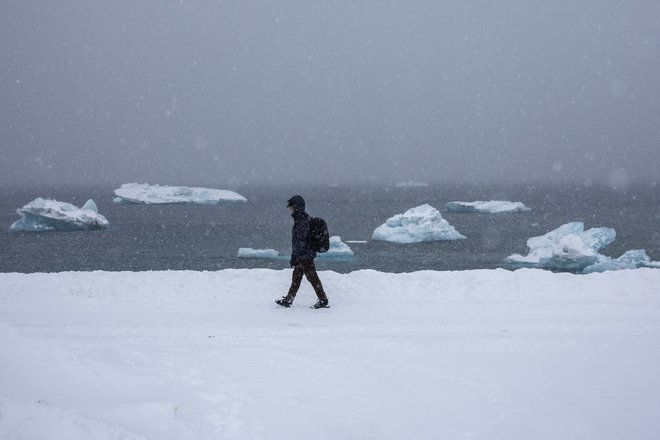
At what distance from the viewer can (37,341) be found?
16.1 ft

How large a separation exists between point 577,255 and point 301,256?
20.8m

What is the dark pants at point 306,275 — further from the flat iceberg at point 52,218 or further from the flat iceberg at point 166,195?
the flat iceberg at point 166,195

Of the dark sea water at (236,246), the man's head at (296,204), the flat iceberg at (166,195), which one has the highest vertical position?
the flat iceberg at (166,195)

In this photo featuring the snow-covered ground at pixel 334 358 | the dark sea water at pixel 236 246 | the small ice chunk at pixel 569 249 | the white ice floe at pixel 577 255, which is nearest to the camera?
the snow-covered ground at pixel 334 358

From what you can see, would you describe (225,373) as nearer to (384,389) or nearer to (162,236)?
(384,389)

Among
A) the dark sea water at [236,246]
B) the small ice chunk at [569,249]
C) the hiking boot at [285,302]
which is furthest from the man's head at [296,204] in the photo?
the dark sea water at [236,246]

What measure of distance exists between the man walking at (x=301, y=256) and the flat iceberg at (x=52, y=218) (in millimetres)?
45498

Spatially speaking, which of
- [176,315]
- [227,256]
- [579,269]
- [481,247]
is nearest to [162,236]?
[227,256]

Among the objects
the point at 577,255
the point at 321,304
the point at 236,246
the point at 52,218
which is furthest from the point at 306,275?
the point at 52,218

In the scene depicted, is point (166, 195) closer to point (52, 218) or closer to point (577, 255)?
point (52, 218)

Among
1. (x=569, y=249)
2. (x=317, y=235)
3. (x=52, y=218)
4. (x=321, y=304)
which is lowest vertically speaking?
(x=569, y=249)

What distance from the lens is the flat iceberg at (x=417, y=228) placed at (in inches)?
Answer: 1583

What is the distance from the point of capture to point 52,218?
163 feet

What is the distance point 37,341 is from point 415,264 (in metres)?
29.2
